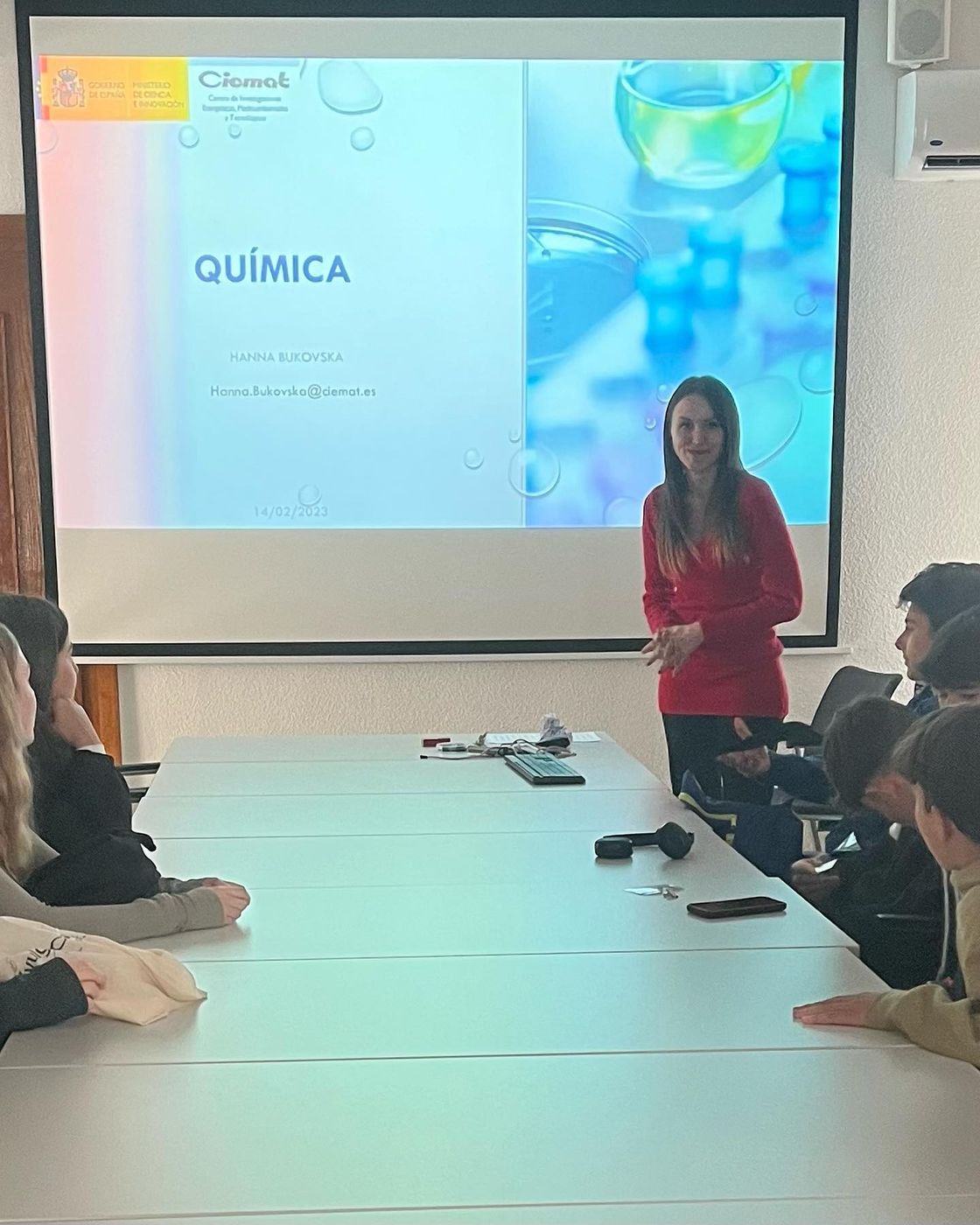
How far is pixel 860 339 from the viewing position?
4.66 meters

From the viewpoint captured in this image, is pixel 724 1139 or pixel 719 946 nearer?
pixel 724 1139

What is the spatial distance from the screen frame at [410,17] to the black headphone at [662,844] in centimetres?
211

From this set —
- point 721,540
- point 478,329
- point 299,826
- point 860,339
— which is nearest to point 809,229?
point 860,339

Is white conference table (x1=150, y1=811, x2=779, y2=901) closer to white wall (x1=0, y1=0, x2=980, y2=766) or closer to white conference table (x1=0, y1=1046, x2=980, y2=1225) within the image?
white conference table (x1=0, y1=1046, x2=980, y2=1225)

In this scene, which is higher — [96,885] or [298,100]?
[298,100]

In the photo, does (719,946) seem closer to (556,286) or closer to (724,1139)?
(724,1139)

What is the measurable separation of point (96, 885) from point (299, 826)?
70 cm

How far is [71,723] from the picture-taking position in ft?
9.43

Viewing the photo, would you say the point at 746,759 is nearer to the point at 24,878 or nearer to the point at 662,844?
the point at 662,844

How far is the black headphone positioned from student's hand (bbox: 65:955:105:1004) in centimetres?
101

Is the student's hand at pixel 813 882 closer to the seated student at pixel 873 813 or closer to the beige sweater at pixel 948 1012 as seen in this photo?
the seated student at pixel 873 813

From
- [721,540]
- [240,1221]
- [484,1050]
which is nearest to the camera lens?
[240,1221]

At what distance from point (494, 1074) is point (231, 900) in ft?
2.34

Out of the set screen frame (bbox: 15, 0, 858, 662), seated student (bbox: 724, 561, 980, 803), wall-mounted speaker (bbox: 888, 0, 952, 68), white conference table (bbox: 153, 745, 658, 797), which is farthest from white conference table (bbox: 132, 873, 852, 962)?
wall-mounted speaker (bbox: 888, 0, 952, 68)
